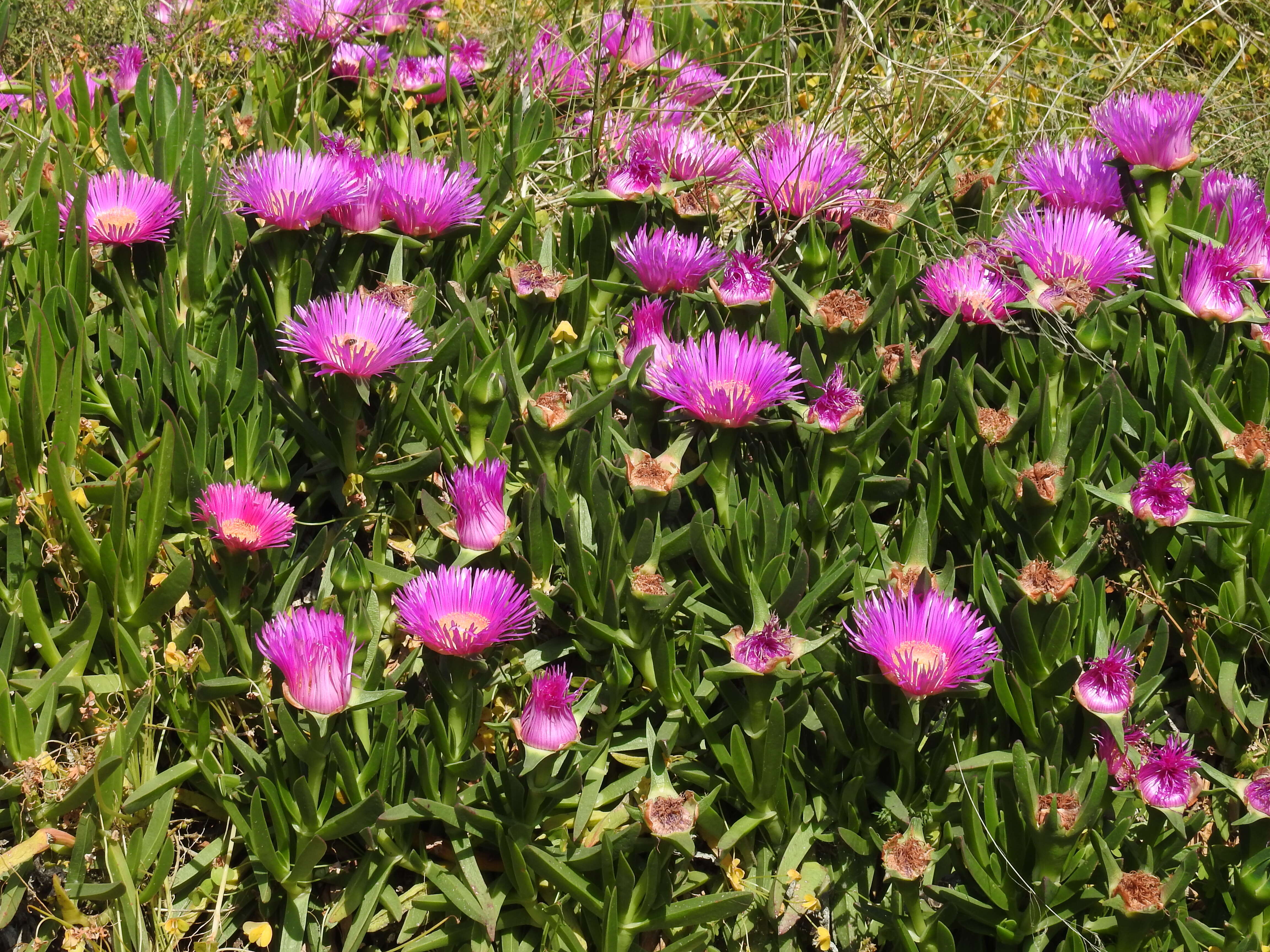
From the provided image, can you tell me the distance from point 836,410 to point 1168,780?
0.70 m

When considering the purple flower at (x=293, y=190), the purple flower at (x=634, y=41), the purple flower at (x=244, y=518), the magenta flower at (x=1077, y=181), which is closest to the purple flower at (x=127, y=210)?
the purple flower at (x=293, y=190)

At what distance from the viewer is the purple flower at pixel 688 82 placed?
2.93m

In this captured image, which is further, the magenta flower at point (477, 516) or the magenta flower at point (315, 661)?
the magenta flower at point (477, 516)

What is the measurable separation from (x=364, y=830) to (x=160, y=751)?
35 centimetres

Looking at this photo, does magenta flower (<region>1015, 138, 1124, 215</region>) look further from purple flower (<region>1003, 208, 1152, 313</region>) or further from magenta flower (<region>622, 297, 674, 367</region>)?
magenta flower (<region>622, 297, 674, 367</region>)

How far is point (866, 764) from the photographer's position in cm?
169

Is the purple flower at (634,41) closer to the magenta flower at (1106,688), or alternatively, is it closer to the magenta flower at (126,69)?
the magenta flower at (126,69)

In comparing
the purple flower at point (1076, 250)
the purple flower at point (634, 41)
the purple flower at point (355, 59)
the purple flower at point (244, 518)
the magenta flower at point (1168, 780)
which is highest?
the purple flower at point (1076, 250)

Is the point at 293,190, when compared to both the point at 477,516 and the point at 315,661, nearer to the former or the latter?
the point at 477,516

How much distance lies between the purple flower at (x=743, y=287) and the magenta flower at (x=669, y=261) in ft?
0.32

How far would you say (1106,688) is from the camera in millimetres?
1587

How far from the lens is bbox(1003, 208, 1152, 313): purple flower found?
1980mm

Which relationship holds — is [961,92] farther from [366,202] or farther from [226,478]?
[226,478]

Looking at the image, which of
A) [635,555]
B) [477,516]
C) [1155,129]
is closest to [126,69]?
[477,516]
